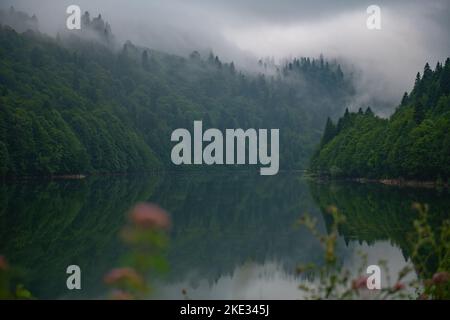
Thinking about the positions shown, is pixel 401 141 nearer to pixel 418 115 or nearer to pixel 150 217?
pixel 418 115

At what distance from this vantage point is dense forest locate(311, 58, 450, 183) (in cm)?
5966

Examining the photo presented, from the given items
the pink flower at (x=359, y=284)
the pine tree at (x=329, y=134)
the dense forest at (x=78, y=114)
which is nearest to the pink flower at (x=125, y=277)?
the pink flower at (x=359, y=284)

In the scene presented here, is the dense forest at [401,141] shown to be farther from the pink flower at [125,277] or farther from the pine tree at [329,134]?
the pink flower at [125,277]

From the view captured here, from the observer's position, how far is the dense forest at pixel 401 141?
196ft

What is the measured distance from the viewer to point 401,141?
66.6 metres

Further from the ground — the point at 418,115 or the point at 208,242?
the point at 418,115

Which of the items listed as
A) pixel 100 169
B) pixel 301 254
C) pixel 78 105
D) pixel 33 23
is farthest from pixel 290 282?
pixel 33 23

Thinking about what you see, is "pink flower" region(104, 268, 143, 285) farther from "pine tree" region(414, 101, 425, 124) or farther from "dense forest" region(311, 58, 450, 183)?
"pine tree" region(414, 101, 425, 124)

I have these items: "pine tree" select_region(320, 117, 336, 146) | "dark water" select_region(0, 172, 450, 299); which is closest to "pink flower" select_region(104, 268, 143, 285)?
"dark water" select_region(0, 172, 450, 299)

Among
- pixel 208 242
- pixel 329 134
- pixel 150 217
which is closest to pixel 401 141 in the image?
pixel 329 134

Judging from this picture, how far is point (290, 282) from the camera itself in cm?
1703

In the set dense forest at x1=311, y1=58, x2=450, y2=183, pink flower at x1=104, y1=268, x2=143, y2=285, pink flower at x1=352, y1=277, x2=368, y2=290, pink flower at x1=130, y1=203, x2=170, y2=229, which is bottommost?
pink flower at x1=352, y1=277, x2=368, y2=290
